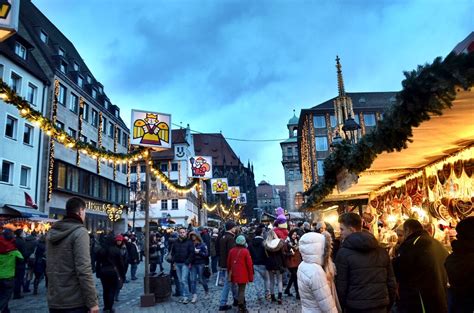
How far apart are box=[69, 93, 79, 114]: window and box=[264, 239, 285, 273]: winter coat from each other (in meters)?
27.3

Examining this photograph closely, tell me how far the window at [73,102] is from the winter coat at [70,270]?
31.0 metres

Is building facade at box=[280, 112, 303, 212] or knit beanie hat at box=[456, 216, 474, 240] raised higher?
building facade at box=[280, 112, 303, 212]

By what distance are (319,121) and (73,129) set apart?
38025 millimetres

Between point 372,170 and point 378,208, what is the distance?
4643 millimetres

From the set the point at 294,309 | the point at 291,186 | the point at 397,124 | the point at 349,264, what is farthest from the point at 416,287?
the point at 291,186

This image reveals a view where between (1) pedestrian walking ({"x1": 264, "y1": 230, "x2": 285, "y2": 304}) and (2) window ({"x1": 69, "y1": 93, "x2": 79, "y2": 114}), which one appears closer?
(1) pedestrian walking ({"x1": 264, "y1": 230, "x2": 285, "y2": 304})

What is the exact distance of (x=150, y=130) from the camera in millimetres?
11578

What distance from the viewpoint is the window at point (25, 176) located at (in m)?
26.4

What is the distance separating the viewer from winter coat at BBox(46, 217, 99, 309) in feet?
13.9

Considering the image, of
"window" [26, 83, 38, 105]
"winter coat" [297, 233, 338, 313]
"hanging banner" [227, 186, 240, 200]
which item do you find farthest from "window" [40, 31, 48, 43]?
"winter coat" [297, 233, 338, 313]

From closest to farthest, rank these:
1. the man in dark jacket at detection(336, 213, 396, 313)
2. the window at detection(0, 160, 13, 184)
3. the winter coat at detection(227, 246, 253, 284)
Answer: the man in dark jacket at detection(336, 213, 396, 313), the winter coat at detection(227, 246, 253, 284), the window at detection(0, 160, 13, 184)

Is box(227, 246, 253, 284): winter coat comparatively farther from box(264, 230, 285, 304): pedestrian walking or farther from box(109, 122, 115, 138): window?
box(109, 122, 115, 138): window

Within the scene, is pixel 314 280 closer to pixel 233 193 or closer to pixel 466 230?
pixel 466 230

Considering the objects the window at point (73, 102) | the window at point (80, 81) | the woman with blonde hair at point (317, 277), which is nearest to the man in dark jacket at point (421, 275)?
the woman with blonde hair at point (317, 277)
